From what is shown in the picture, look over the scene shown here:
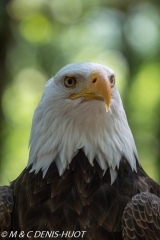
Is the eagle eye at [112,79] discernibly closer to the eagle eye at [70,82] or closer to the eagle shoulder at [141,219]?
the eagle eye at [70,82]

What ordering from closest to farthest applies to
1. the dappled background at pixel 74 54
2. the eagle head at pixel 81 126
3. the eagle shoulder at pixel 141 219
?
the eagle shoulder at pixel 141 219 → the eagle head at pixel 81 126 → the dappled background at pixel 74 54

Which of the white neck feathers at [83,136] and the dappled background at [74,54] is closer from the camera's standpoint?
the white neck feathers at [83,136]

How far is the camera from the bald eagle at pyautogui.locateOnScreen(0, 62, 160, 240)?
4281 millimetres

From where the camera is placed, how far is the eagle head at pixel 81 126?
448cm

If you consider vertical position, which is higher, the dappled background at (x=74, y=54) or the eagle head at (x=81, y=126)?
the dappled background at (x=74, y=54)

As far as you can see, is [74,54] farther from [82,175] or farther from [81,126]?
[82,175]

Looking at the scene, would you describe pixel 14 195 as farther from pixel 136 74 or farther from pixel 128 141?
pixel 136 74

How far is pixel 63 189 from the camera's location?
448 centimetres

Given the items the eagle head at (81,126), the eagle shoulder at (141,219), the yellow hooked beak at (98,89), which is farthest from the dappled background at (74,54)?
the eagle shoulder at (141,219)

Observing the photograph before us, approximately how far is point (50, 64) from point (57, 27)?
1358 mm

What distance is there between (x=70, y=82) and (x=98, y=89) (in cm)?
39

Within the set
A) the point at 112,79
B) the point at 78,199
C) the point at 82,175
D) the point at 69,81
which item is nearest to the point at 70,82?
the point at 69,81

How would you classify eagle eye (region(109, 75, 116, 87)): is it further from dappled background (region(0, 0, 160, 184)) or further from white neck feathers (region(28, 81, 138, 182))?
dappled background (region(0, 0, 160, 184))

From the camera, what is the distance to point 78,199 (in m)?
4.41
